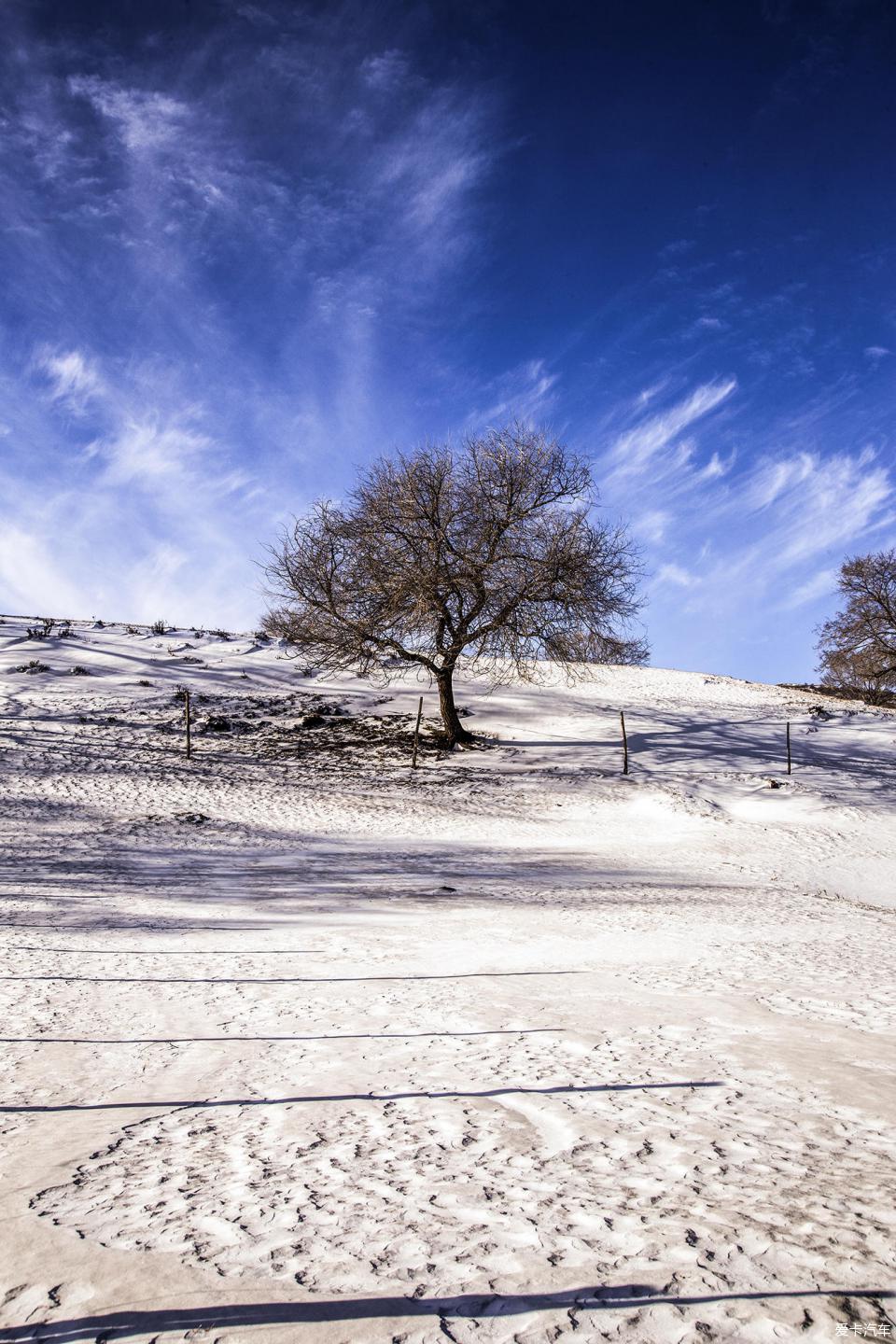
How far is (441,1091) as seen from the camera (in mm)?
3447

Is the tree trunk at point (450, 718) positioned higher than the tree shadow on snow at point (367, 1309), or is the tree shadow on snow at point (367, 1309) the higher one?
the tree trunk at point (450, 718)

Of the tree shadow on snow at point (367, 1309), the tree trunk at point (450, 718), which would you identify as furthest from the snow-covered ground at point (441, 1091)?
the tree trunk at point (450, 718)

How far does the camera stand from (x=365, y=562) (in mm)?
22047

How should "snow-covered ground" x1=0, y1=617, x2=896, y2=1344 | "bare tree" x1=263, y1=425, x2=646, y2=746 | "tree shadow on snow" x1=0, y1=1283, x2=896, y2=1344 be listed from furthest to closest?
"bare tree" x1=263, y1=425, x2=646, y2=746 → "snow-covered ground" x1=0, y1=617, x2=896, y2=1344 → "tree shadow on snow" x1=0, y1=1283, x2=896, y2=1344

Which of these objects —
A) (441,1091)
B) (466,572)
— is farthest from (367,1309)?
(466,572)

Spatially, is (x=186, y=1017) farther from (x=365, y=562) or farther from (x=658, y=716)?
(x=658, y=716)

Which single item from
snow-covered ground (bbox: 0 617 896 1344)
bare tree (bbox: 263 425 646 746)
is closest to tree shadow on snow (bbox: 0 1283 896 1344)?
snow-covered ground (bbox: 0 617 896 1344)

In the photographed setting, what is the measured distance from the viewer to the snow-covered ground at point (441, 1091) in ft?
6.22

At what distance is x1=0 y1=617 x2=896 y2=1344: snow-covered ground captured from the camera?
1895 mm

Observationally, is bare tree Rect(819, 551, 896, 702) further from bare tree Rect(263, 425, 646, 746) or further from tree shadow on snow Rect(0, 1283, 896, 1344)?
tree shadow on snow Rect(0, 1283, 896, 1344)

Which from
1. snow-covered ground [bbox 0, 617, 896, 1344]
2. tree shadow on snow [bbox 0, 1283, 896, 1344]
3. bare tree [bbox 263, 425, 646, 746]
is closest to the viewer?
tree shadow on snow [bbox 0, 1283, 896, 1344]

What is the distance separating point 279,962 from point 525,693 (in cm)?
2302

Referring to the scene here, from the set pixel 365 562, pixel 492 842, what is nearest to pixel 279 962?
pixel 492 842

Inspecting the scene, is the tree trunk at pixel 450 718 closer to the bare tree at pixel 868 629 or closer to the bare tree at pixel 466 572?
the bare tree at pixel 466 572
